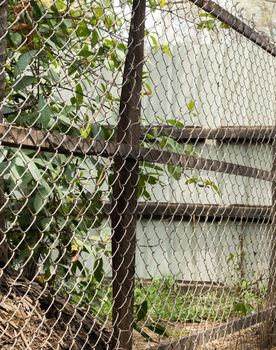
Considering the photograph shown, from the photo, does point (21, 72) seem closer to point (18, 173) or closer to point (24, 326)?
point (18, 173)

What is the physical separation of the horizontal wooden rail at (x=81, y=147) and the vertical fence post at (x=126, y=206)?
7 centimetres

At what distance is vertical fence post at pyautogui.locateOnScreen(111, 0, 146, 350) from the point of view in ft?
10.3

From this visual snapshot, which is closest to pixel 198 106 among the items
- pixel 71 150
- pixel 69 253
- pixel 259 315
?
pixel 259 315

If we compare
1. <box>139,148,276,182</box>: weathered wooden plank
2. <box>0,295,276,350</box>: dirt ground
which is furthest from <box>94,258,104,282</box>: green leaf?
<box>139,148,276,182</box>: weathered wooden plank

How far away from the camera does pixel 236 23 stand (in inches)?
167

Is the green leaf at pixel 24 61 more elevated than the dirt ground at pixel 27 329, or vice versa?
the green leaf at pixel 24 61

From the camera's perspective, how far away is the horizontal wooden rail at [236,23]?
382cm

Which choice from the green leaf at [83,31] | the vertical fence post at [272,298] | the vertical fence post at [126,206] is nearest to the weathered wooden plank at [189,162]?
the vertical fence post at [126,206]

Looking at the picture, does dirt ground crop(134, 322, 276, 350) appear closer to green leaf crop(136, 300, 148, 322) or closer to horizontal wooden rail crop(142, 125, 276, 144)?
green leaf crop(136, 300, 148, 322)

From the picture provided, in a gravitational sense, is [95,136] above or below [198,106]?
below

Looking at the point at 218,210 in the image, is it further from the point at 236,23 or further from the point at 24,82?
the point at 24,82

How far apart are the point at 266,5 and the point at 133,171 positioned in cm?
1341

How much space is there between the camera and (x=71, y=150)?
2740mm

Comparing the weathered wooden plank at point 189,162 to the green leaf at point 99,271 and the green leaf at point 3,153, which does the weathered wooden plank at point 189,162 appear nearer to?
the green leaf at point 99,271
